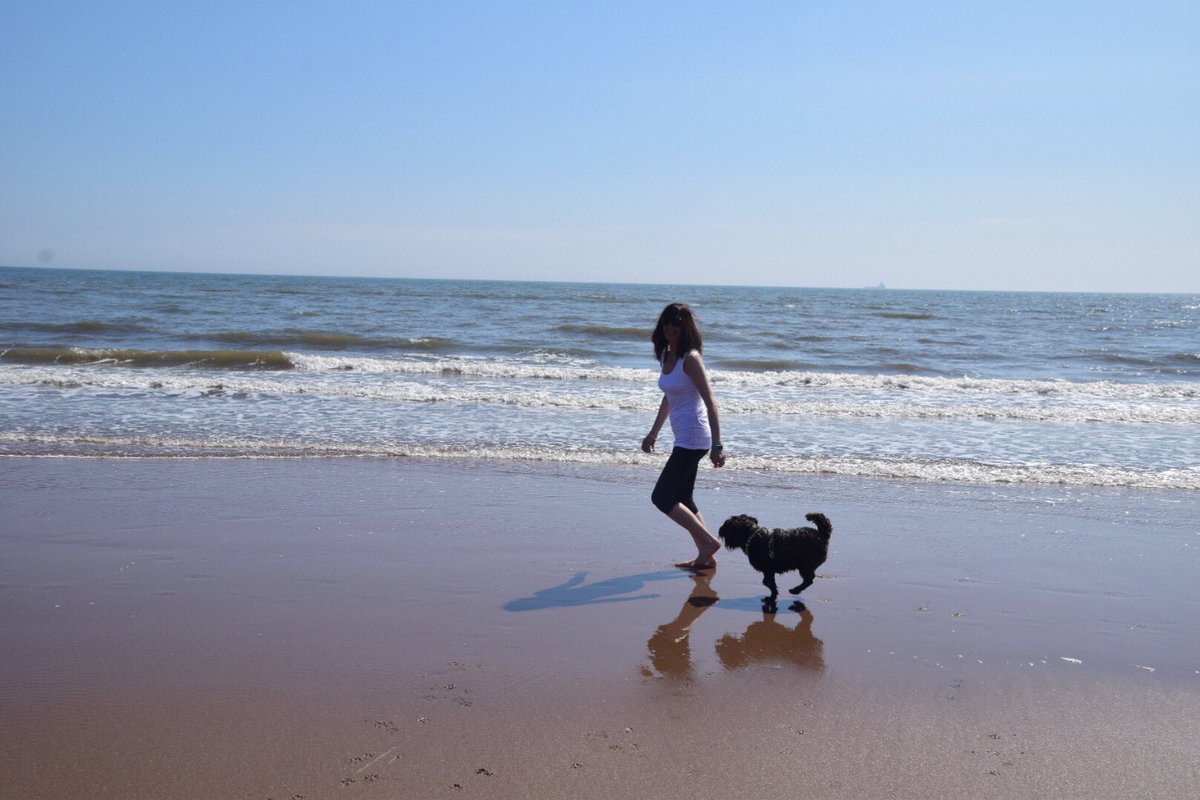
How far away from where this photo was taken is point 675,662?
441cm

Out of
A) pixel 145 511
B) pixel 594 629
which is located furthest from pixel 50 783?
pixel 145 511

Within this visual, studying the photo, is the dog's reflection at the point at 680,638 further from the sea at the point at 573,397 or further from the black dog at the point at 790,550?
the sea at the point at 573,397

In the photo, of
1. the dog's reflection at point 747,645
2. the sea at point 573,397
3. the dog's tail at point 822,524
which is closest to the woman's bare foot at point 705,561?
the dog's reflection at point 747,645

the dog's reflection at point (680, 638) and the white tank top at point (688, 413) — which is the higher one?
the white tank top at point (688, 413)

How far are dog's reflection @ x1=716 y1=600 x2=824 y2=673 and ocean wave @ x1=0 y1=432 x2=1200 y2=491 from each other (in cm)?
406

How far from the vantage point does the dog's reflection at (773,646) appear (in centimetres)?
448

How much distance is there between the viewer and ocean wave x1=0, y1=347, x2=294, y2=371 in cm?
2014

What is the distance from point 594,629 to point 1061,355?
27046 mm

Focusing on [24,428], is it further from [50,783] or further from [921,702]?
[921,702]

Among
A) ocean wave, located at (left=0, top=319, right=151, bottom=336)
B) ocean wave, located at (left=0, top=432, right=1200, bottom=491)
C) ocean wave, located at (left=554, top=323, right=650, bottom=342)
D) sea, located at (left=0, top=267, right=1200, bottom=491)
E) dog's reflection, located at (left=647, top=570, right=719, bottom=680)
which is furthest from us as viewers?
ocean wave, located at (left=554, top=323, right=650, bottom=342)

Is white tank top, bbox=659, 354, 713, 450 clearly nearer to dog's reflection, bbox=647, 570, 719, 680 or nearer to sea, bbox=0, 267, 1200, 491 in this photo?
dog's reflection, bbox=647, 570, 719, 680

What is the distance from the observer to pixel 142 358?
20.9m

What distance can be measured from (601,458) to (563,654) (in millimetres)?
5508

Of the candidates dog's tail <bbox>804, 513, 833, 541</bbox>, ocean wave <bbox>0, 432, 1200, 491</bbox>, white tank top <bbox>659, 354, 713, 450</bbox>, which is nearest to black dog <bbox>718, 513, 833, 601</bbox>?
dog's tail <bbox>804, 513, 833, 541</bbox>
